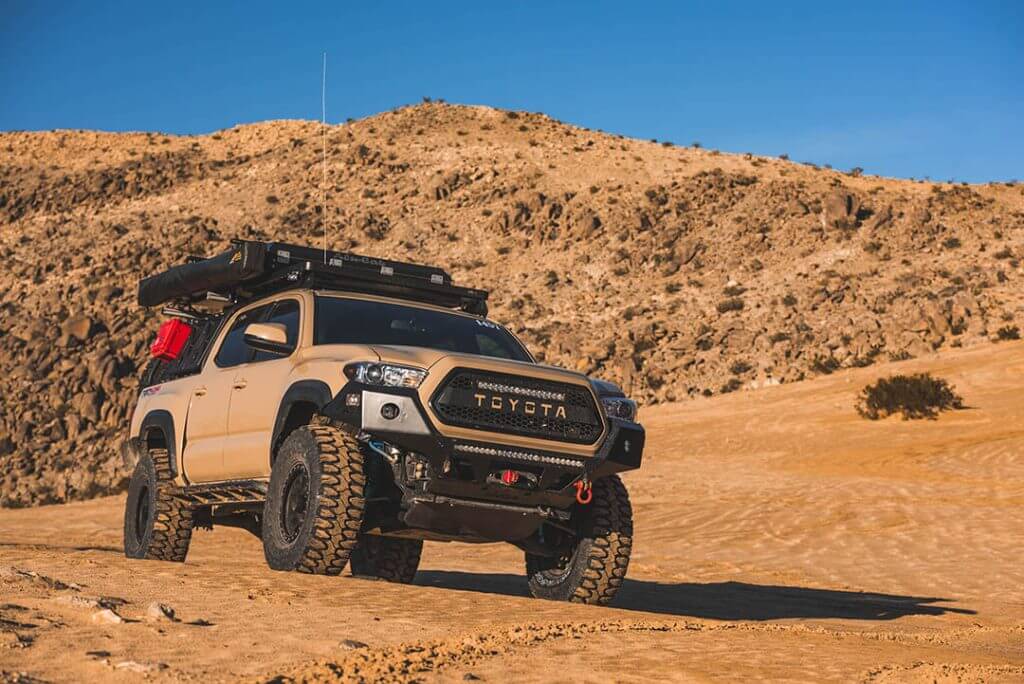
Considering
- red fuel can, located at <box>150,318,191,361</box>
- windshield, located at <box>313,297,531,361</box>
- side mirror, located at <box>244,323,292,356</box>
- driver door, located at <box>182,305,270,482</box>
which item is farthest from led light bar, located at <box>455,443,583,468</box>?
red fuel can, located at <box>150,318,191,361</box>

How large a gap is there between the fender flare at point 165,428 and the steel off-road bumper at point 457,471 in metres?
3.13

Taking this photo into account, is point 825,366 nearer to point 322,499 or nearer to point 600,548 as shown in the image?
point 600,548

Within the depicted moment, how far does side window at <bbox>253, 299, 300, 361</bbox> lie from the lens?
386 inches

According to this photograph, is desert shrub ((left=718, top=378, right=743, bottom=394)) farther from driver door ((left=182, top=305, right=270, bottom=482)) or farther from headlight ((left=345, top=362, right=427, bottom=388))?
headlight ((left=345, top=362, right=427, bottom=388))

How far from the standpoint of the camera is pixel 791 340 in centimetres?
4356

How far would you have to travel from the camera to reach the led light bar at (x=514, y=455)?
8.38 metres

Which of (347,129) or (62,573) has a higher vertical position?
(347,129)

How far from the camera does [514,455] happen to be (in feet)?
28.0

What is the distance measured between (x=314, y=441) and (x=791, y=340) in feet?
120

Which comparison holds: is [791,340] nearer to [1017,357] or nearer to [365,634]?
[1017,357]

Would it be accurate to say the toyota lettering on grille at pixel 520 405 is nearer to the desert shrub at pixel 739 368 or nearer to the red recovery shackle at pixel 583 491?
the red recovery shackle at pixel 583 491

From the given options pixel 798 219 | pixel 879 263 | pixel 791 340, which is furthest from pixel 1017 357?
pixel 798 219

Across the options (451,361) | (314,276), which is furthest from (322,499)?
(314,276)

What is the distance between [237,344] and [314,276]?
3.45 feet
